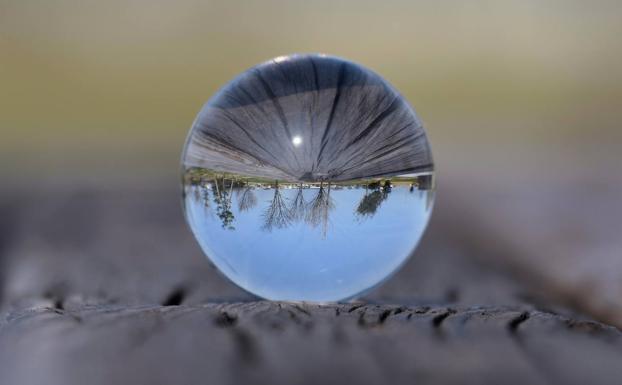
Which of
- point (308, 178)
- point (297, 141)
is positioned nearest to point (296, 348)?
point (308, 178)

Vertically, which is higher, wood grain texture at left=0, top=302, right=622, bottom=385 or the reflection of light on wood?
the reflection of light on wood

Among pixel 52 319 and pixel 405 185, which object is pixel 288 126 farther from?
pixel 52 319

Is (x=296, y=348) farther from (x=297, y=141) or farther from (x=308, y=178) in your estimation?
(x=297, y=141)

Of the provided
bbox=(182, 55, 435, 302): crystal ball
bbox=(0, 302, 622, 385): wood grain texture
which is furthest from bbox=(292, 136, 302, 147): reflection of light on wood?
bbox=(0, 302, 622, 385): wood grain texture

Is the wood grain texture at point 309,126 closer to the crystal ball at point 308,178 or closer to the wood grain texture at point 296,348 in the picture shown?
the crystal ball at point 308,178

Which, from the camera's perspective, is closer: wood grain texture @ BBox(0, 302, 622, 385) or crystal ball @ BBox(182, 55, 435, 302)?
wood grain texture @ BBox(0, 302, 622, 385)

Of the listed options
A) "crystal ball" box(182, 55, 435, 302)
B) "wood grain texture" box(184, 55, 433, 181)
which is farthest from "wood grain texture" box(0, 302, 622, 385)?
"wood grain texture" box(184, 55, 433, 181)

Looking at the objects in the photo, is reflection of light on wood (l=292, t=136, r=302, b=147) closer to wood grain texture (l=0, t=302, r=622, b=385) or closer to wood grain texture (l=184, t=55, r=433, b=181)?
wood grain texture (l=184, t=55, r=433, b=181)
